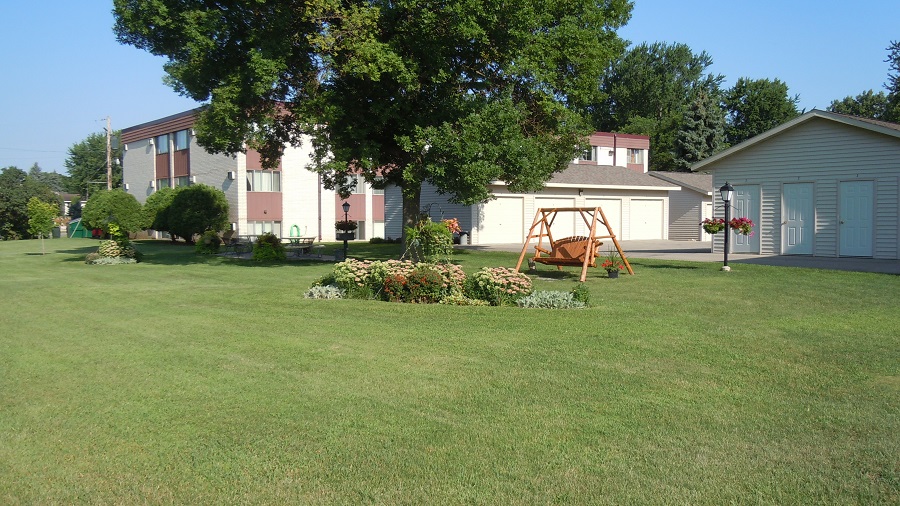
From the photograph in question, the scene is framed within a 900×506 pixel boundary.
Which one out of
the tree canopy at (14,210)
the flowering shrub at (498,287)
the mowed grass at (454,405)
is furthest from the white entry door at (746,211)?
the tree canopy at (14,210)

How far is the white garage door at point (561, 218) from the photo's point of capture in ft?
110

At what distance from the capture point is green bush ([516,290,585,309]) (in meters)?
11.7

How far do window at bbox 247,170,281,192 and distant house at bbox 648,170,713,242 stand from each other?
21.0 meters

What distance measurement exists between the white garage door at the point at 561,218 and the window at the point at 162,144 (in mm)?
25507

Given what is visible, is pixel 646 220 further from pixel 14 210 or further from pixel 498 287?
pixel 14 210

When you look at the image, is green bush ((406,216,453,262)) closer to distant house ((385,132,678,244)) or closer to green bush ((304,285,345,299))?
green bush ((304,285,345,299))

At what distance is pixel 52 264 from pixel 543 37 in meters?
17.2

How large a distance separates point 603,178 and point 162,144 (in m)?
28.1

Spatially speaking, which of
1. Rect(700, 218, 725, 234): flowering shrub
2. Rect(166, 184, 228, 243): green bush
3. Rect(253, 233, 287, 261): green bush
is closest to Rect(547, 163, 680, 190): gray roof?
Rect(253, 233, 287, 261): green bush

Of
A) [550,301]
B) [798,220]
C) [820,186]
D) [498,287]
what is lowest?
[550,301]

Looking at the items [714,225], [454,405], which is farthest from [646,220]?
[454,405]

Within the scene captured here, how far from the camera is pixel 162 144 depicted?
152 feet

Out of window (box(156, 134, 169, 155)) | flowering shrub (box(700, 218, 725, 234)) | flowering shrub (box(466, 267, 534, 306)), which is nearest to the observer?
flowering shrub (box(466, 267, 534, 306))

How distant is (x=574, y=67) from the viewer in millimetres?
20328
